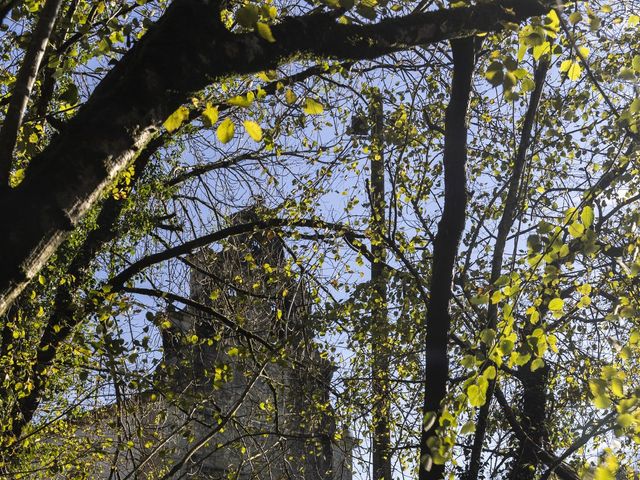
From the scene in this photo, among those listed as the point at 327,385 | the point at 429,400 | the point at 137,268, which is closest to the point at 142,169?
the point at 137,268

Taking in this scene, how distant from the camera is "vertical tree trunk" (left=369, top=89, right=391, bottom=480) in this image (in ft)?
25.3

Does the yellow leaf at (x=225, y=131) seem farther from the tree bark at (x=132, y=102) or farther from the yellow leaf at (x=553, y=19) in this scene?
the yellow leaf at (x=553, y=19)

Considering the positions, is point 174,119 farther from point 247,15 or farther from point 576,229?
point 576,229

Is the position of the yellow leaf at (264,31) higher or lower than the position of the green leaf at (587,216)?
lower

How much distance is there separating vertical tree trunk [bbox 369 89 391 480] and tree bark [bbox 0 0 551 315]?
501 centimetres

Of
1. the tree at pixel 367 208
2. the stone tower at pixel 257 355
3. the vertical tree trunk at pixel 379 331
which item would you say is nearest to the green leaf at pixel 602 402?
the tree at pixel 367 208

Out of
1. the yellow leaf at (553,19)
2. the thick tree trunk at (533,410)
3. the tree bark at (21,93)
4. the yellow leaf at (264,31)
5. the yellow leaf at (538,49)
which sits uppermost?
the thick tree trunk at (533,410)

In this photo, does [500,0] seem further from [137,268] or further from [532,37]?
[137,268]

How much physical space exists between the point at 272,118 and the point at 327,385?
138 inches

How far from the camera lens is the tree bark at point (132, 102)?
1935 millimetres

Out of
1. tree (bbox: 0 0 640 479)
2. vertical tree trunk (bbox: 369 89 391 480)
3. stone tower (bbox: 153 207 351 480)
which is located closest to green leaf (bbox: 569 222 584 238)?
tree (bbox: 0 0 640 479)

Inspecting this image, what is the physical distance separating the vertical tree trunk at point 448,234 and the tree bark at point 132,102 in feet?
3.52

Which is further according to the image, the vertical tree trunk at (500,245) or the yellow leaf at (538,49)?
the vertical tree trunk at (500,245)

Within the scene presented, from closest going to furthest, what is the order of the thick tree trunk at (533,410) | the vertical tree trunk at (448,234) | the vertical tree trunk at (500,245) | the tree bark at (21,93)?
the tree bark at (21,93) < the vertical tree trunk at (448,234) < the vertical tree trunk at (500,245) < the thick tree trunk at (533,410)
